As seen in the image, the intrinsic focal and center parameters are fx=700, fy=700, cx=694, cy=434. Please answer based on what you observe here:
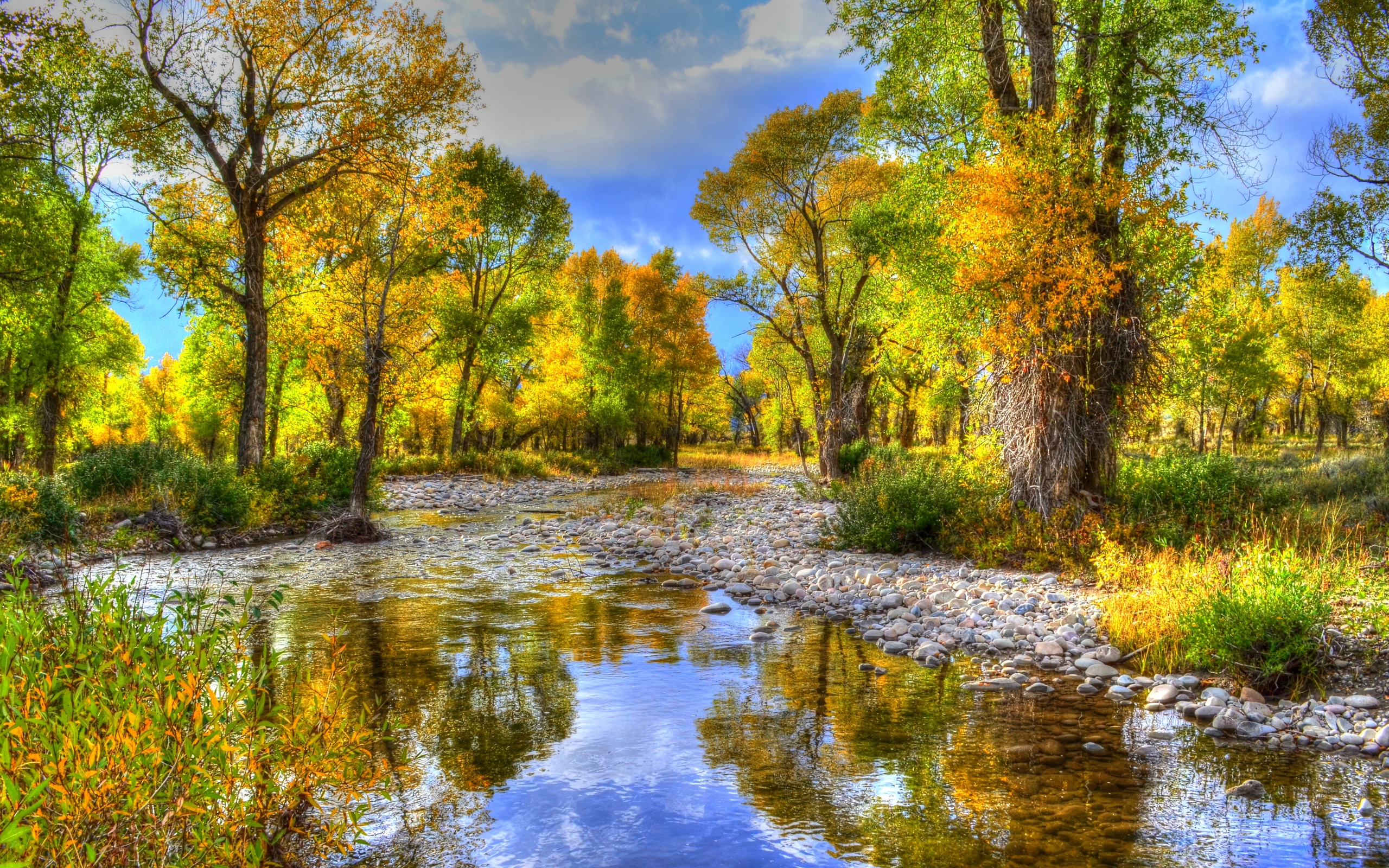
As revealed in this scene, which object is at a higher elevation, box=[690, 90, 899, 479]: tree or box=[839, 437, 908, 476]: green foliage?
box=[690, 90, 899, 479]: tree

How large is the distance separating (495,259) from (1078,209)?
26183mm

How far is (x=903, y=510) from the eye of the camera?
11.9 metres

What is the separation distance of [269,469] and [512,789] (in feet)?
46.7

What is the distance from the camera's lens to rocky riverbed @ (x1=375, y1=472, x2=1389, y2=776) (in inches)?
213

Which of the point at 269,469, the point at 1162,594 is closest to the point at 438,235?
the point at 269,469

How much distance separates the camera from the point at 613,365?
3781 centimetres

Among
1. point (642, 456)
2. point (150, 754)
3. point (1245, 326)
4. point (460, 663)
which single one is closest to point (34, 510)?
point (460, 663)

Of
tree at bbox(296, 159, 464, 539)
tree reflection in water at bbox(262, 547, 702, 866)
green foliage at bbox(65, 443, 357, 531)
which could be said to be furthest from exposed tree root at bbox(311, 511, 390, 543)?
tree reflection in water at bbox(262, 547, 702, 866)

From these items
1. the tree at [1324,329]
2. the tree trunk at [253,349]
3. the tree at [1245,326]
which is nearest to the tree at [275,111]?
the tree trunk at [253,349]

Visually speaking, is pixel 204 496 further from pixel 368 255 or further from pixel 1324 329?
pixel 1324 329

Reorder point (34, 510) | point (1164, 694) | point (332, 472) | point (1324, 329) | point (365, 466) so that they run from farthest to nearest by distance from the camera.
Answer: point (1324, 329) < point (332, 472) < point (365, 466) < point (34, 510) < point (1164, 694)

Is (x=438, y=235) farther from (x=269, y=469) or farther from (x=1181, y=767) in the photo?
(x=1181, y=767)

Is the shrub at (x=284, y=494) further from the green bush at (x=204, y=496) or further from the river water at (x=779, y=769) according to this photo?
the river water at (x=779, y=769)

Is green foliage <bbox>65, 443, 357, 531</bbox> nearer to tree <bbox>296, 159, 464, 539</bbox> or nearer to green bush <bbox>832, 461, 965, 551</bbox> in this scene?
tree <bbox>296, 159, 464, 539</bbox>
